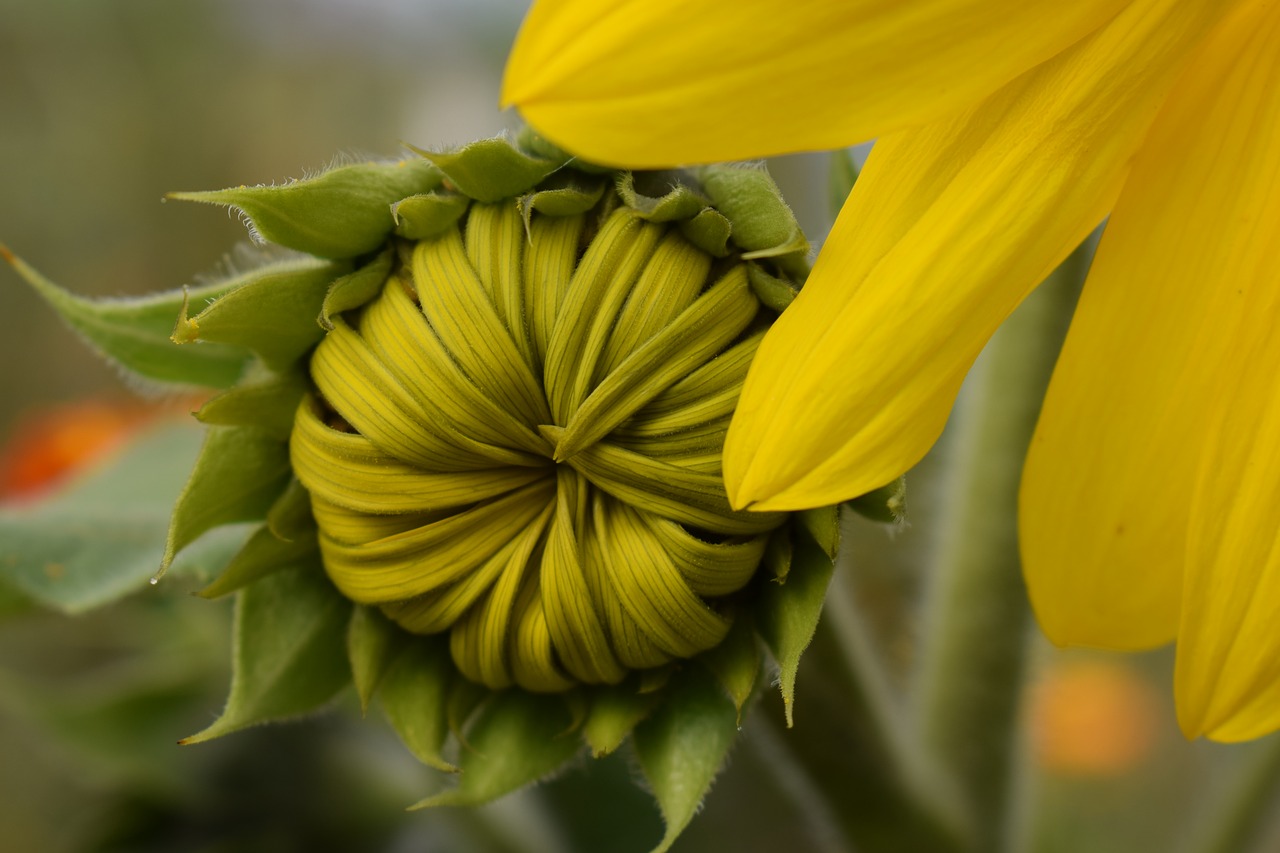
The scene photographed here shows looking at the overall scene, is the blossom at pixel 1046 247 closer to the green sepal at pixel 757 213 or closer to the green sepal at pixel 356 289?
the green sepal at pixel 757 213

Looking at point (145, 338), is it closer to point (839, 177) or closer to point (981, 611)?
point (839, 177)

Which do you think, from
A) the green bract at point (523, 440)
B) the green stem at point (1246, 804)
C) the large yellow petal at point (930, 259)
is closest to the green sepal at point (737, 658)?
the green bract at point (523, 440)

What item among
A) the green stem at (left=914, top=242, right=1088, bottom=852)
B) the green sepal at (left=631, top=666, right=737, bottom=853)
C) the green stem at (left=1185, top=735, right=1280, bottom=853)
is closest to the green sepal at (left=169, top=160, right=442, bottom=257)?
the green sepal at (left=631, top=666, right=737, bottom=853)

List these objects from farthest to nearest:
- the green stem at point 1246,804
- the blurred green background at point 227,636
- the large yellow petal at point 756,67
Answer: the blurred green background at point 227,636, the green stem at point 1246,804, the large yellow petal at point 756,67

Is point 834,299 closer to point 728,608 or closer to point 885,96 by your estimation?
point 885,96

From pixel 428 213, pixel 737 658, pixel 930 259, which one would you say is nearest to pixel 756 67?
pixel 930 259

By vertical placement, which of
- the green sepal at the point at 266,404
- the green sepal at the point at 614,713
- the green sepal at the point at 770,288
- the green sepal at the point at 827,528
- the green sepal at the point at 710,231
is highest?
the green sepal at the point at 710,231

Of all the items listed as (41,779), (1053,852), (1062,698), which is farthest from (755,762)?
(41,779)
